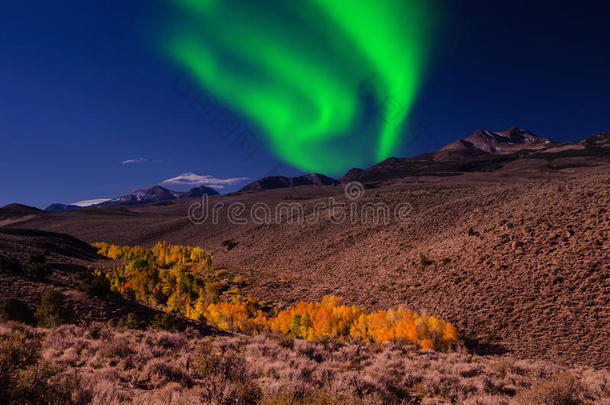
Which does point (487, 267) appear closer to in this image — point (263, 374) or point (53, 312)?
point (263, 374)

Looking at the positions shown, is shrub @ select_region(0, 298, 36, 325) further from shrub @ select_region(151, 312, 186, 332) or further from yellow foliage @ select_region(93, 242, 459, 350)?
yellow foliage @ select_region(93, 242, 459, 350)

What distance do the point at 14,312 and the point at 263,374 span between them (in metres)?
11.4

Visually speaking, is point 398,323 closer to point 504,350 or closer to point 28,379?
point 504,350

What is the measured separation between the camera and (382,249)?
39.5m

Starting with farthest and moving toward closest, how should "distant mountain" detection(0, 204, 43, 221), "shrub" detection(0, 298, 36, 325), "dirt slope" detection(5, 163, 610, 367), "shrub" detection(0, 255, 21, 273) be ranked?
1. "distant mountain" detection(0, 204, 43, 221)
2. "shrub" detection(0, 255, 21, 273)
3. "dirt slope" detection(5, 163, 610, 367)
4. "shrub" detection(0, 298, 36, 325)

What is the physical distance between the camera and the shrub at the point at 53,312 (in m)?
11.9

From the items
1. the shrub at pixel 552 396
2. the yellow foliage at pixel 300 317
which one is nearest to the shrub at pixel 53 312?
the yellow foliage at pixel 300 317

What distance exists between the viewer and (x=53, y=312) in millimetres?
12648

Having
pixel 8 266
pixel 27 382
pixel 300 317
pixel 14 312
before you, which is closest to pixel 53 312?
pixel 14 312

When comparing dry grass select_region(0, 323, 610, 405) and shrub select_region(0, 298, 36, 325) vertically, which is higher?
shrub select_region(0, 298, 36, 325)

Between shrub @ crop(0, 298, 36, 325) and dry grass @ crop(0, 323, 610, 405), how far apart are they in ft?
6.79

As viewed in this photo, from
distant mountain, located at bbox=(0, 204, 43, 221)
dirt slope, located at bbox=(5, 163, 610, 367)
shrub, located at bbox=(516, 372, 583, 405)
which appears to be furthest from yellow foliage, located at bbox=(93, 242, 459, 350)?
distant mountain, located at bbox=(0, 204, 43, 221)

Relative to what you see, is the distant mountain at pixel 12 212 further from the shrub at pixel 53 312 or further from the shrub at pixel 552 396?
the shrub at pixel 552 396

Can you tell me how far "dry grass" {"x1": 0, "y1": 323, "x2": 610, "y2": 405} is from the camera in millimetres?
6625
